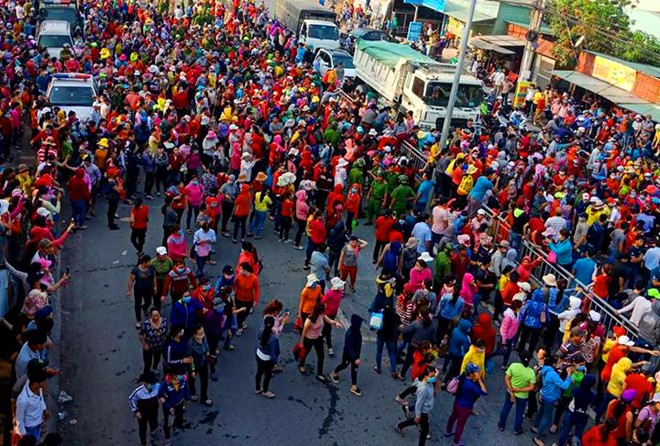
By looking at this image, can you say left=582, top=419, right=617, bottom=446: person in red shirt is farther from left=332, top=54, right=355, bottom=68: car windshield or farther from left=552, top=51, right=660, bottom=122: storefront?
left=332, top=54, right=355, bottom=68: car windshield

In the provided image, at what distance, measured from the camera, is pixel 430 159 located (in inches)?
729

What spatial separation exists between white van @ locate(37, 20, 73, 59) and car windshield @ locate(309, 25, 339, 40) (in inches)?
440

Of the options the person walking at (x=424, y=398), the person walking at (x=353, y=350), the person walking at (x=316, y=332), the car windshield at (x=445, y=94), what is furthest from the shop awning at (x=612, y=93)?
the person walking at (x=424, y=398)

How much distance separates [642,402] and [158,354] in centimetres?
677

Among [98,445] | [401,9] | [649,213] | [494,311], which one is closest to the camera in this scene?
[98,445]

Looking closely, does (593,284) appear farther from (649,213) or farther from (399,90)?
(399,90)

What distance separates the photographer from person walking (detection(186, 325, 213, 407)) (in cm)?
968

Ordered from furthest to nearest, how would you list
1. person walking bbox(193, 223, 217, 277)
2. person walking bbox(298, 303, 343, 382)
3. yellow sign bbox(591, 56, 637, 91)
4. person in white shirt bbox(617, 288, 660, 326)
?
yellow sign bbox(591, 56, 637, 91) < person walking bbox(193, 223, 217, 277) < person in white shirt bbox(617, 288, 660, 326) < person walking bbox(298, 303, 343, 382)

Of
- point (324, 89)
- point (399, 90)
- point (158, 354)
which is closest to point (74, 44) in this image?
point (324, 89)

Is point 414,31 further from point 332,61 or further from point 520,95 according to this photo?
point 332,61

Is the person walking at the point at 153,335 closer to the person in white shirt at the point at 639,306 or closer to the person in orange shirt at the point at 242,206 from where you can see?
the person in orange shirt at the point at 242,206

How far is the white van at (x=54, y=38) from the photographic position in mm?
25406

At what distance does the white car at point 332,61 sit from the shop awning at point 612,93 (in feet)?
30.7

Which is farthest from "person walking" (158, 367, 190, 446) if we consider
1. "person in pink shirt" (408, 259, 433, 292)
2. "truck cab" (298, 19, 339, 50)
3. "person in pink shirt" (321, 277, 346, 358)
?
"truck cab" (298, 19, 339, 50)
